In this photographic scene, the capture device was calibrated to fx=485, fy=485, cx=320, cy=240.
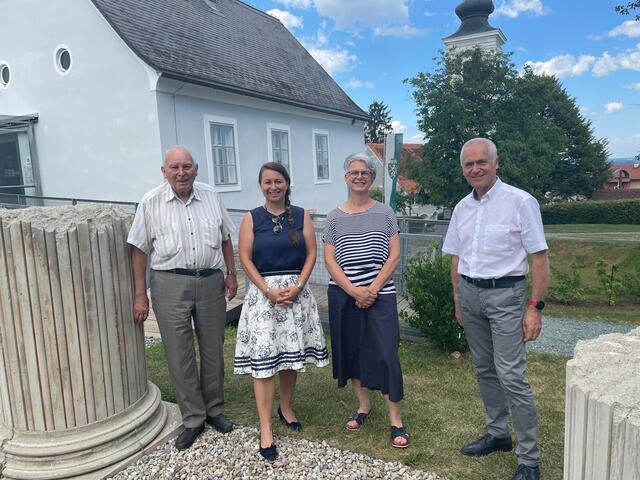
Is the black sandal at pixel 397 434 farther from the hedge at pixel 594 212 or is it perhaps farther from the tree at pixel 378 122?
the tree at pixel 378 122

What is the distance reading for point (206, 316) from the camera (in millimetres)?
3422

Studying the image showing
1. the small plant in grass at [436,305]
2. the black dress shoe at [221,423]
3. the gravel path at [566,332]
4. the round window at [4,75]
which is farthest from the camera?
the round window at [4,75]

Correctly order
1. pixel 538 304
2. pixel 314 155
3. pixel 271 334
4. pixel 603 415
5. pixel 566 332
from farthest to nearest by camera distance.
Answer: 1. pixel 314 155
2. pixel 566 332
3. pixel 271 334
4. pixel 538 304
5. pixel 603 415

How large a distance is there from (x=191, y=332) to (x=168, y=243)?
0.66 meters

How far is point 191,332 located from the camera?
3422 mm

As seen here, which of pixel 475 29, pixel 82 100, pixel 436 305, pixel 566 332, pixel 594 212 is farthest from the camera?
pixel 475 29

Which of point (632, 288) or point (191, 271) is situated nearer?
point (191, 271)

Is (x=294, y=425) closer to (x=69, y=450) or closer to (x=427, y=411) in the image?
(x=427, y=411)

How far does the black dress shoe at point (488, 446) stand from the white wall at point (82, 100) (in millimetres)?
9404

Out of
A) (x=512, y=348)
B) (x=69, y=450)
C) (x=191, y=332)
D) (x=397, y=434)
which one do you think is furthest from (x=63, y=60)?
(x=512, y=348)

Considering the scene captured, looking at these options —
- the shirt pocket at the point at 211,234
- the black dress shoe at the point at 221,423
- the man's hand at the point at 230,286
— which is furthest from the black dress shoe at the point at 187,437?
the shirt pocket at the point at 211,234

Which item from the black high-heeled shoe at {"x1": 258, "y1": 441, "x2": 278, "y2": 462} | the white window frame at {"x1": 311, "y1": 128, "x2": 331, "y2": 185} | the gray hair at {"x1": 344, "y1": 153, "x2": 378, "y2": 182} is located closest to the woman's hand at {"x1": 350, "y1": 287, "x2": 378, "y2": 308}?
the gray hair at {"x1": 344, "y1": 153, "x2": 378, "y2": 182}

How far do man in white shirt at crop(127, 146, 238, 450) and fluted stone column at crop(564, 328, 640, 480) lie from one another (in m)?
2.33

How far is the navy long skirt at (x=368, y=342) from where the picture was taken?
333 centimetres
